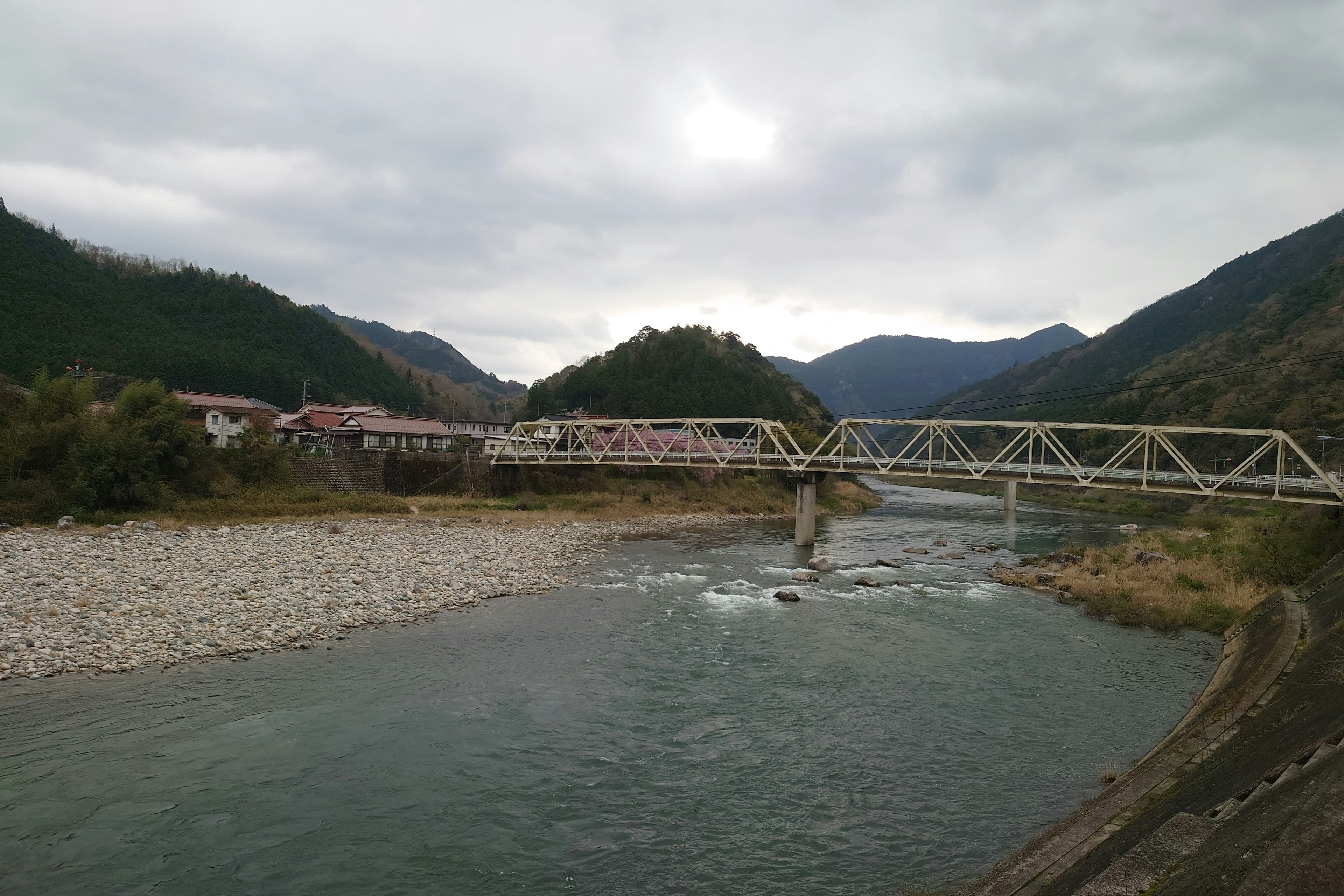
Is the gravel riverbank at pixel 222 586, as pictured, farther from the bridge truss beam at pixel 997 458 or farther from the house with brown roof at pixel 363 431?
the house with brown roof at pixel 363 431

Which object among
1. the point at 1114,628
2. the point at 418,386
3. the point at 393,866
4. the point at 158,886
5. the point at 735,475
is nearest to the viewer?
the point at 158,886

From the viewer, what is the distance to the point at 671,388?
96062 mm

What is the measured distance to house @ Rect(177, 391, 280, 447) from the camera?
47.6 m

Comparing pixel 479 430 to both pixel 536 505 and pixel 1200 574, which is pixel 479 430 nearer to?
pixel 536 505

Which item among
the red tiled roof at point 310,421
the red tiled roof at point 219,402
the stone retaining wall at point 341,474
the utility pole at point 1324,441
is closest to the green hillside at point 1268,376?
the utility pole at point 1324,441

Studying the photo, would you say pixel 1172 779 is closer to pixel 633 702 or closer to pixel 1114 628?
pixel 633 702

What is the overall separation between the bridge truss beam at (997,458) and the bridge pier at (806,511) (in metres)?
0.58

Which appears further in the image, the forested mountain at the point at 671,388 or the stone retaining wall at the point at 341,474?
the forested mountain at the point at 671,388

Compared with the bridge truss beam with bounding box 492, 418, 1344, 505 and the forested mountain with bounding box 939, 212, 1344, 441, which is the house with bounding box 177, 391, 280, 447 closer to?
the bridge truss beam with bounding box 492, 418, 1344, 505

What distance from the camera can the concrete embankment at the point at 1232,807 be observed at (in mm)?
4801

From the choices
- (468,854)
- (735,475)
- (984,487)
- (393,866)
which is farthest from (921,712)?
(984,487)

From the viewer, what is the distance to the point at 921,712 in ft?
43.0


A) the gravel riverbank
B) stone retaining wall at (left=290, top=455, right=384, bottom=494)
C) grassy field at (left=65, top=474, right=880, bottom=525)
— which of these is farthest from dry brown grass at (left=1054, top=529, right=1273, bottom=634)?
stone retaining wall at (left=290, top=455, right=384, bottom=494)

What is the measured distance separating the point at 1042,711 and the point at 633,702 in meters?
7.92
